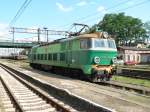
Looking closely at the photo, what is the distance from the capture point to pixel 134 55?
73250 millimetres

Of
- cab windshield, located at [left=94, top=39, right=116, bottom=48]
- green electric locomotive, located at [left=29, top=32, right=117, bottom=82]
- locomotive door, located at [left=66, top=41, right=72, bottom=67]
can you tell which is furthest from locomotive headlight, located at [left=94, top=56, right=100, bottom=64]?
locomotive door, located at [left=66, top=41, right=72, bottom=67]

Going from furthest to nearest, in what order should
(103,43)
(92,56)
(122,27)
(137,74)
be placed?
1. (122,27)
2. (137,74)
3. (103,43)
4. (92,56)

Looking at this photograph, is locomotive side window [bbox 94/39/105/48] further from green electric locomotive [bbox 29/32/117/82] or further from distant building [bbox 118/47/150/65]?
distant building [bbox 118/47/150/65]

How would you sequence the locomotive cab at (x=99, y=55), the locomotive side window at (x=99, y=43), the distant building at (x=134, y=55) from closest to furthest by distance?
1. the locomotive cab at (x=99, y=55)
2. the locomotive side window at (x=99, y=43)
3. the distant building at (x=134, y=55)

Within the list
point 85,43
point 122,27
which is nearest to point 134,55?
point 122,27

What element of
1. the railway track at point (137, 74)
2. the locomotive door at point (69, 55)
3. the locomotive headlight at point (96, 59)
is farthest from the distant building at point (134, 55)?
the locomotive headlight at point (96, 59)

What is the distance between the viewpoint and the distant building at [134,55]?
70.9 metres

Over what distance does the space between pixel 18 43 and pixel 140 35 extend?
129 feet

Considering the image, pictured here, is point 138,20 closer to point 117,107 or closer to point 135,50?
point 135,50

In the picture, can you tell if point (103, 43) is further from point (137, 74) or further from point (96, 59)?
point (137, 74)

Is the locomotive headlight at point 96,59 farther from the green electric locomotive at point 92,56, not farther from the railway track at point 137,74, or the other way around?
the railway track at point 137,74

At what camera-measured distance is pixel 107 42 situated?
22875 millimetres

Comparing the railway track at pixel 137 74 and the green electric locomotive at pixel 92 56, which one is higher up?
the green electric locomotive at pixel 92 56

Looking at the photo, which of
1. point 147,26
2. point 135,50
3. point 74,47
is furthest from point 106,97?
point 147,26
